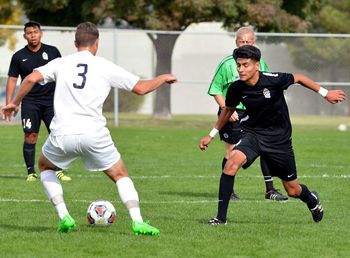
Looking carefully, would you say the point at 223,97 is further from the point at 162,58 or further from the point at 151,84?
the point at 162,58

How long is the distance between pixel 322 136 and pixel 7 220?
16.0m

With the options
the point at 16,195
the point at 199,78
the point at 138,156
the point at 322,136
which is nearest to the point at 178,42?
the point at 199,78

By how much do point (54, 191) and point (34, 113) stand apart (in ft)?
17.2

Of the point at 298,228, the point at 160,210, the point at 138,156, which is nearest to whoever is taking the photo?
the point at 298,228

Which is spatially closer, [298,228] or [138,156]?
[298,228]

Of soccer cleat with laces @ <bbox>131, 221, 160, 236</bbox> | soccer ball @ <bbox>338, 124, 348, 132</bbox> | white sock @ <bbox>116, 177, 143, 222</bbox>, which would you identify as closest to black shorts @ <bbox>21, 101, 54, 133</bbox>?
white sock @ <bbox>116, 177, 143, 222</bbox>

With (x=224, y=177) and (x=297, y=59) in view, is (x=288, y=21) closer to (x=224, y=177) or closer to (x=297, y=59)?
(x=297, y=59)

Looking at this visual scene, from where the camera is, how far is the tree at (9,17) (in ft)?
103

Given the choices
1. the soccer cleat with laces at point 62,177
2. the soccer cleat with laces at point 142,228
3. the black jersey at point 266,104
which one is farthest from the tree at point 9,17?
the soccer cleat with laces at point 142,228

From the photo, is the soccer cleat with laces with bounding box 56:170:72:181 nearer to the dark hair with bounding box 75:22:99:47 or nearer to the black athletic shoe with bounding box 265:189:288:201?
the black athletic shoe with bounding box 265:189:288:201

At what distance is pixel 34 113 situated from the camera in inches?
548

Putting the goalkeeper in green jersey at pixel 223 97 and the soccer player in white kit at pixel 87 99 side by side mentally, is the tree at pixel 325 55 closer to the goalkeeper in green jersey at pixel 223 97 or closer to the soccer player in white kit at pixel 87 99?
the goalkeeper in green jersey at pixel 223 97

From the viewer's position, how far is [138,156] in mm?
18469

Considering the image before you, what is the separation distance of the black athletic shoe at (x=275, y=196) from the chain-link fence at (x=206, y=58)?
14.6m
